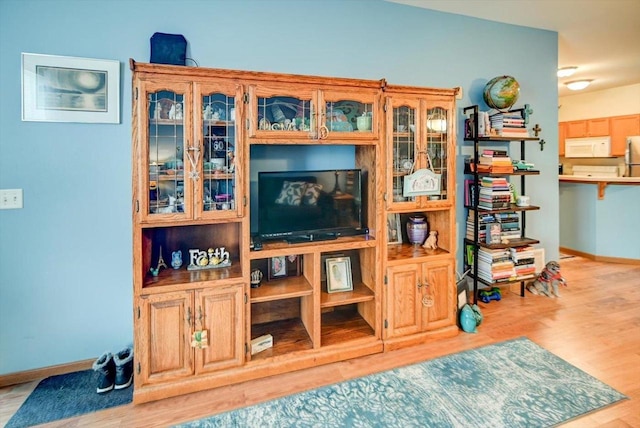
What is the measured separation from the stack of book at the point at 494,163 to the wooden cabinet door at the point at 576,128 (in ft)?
16.9

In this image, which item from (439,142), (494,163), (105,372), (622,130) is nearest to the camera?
(105,372)

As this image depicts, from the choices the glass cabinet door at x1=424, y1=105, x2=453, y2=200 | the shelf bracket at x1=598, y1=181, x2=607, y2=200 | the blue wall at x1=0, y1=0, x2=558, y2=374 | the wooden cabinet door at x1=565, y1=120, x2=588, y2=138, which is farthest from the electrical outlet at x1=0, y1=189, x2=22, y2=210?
the wooden cabinet door at x1=565, y1=120, x2=588, y2=138

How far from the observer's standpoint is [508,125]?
3215 mm

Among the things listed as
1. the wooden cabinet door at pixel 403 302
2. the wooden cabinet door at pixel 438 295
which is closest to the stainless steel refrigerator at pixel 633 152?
the wooden cabinet door at pixel 438 295

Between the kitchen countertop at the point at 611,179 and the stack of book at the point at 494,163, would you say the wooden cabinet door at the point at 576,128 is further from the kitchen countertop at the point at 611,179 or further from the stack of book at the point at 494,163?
the stack of book at the point at 494,163

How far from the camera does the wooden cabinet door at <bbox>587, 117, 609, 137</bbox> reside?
6426 millimetres

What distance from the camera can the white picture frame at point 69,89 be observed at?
83.7 inches

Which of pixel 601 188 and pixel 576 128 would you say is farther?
pixel 576 128

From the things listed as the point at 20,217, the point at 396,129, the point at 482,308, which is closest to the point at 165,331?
the point at 20,217

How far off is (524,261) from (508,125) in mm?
1326

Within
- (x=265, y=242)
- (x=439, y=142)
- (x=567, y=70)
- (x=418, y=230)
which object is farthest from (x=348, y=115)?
(x=567, y=70)

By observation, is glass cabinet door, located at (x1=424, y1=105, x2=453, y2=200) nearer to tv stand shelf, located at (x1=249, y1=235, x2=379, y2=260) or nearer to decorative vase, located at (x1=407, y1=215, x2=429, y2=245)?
decorative vase, located at (x1=407, y1=215, x2=429, y2=245)

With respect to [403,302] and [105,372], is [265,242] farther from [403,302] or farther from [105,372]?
[105,372]

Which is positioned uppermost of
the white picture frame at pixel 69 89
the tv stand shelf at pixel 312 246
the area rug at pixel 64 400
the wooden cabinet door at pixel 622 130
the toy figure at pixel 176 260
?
the wooden cabinet door at pixel 622 130
